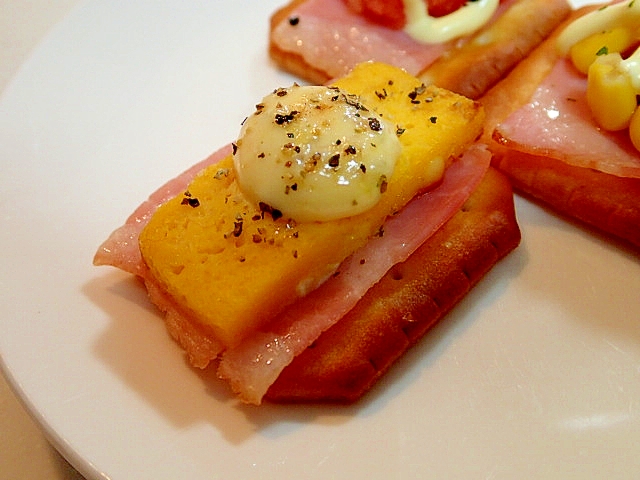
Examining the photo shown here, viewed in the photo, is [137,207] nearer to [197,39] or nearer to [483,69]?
[197,39]

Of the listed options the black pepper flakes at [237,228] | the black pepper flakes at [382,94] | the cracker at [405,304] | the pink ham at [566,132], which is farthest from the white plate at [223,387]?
the black pepper flakes at [382,94]

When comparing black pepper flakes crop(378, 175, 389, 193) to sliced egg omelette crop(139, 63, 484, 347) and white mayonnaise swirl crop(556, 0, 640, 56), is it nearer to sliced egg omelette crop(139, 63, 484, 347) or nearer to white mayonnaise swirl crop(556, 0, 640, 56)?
sliced egg omelette crop(139, 63, 484, 347)

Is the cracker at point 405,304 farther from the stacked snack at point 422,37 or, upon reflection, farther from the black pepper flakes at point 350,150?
the stacked snack at point 422,37

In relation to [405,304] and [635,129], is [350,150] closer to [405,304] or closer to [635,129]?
[405,304]

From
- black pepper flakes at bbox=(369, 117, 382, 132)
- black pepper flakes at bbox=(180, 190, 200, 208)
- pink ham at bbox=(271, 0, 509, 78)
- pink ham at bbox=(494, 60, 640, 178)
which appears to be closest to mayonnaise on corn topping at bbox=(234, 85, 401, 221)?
black pepper flakes at bbox=(369, 117, 382, 132)

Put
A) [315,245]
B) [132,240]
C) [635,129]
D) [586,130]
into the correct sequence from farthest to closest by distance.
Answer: [586,130]
[635,129]
[132,240]
[315,245]

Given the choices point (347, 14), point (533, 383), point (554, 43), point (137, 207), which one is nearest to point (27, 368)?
point (137, 207)

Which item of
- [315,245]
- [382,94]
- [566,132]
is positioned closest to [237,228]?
[315,245]
